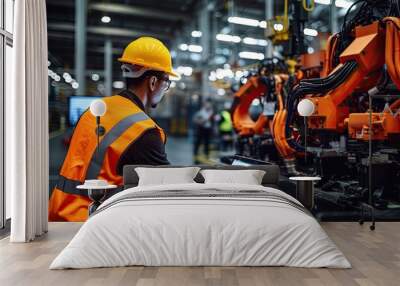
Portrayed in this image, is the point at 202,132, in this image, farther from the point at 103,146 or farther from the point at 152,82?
the point at 103,146

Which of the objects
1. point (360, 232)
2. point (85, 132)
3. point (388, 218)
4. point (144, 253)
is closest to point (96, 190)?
point (85, 132)

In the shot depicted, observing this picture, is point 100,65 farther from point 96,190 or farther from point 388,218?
point 388,218

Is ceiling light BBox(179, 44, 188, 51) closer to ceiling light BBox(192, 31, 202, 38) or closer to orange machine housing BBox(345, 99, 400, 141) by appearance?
ceiling light BBox(192, 31, 202, 38)

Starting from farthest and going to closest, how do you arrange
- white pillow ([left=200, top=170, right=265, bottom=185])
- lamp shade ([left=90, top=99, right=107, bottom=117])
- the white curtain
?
lamp shade ([left=90, top=99, right=107, bottom=117]), white pillow ([left=200, top=170, right=265, bottom=185]), the white curtain

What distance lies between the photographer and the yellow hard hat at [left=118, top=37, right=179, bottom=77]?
5941mm

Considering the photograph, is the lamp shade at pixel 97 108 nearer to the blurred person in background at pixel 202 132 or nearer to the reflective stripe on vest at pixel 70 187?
the reflective stripe on vest at pixel 70 187

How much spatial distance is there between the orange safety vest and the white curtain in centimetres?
78

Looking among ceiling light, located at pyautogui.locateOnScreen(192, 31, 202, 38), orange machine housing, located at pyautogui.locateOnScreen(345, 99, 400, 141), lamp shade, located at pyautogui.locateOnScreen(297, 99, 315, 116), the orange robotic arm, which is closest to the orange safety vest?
lamp shade, located at pyautogui.locateOnScreen(297, 99, 315, 116)

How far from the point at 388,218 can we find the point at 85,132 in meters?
3.76

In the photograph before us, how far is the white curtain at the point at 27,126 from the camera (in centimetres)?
452

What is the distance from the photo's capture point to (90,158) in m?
5.66

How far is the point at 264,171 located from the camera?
17.0ft

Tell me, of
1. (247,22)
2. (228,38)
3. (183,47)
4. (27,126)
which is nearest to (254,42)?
(247,22)

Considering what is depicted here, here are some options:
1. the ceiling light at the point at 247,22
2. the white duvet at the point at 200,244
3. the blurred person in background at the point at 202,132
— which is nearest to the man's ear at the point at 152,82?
the white duvet at the point at 200,244
